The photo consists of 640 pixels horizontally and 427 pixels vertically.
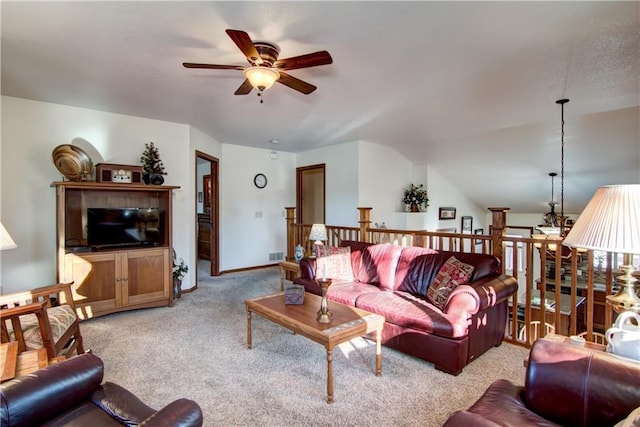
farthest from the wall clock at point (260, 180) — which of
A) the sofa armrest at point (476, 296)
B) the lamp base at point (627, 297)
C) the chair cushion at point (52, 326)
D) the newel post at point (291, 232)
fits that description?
the lamp base at point (627, 297)

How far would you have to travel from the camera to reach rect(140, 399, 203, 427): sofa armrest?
43.0 inches

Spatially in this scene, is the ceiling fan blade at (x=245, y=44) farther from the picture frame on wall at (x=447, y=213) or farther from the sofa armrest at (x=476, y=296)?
the picture frame on wall at (x=447, y=213)

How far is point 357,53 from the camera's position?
2.57m

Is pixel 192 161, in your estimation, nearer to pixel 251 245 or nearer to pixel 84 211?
pixel 84 211

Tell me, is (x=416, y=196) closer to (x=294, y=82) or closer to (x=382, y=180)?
(x=382, y=180)

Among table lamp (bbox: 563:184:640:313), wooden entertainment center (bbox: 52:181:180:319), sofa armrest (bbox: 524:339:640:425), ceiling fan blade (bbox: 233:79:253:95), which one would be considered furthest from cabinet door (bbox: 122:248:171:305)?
table lamp (bbox: 563:184:640:313)

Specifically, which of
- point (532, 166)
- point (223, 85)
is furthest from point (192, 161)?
point (532, 166)

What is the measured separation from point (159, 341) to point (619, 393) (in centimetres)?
331

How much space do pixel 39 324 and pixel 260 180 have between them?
15.6 feet

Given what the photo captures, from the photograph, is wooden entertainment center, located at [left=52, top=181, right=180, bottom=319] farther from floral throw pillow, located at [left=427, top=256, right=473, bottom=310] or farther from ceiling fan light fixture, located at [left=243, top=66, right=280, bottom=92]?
floral throw pillow, located at [left=427, top=256, right=473, bottom=310]

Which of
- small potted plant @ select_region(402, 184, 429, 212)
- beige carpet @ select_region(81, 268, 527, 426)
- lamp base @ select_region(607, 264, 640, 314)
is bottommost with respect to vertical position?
beige carpet @ select_region(81, 268, 527, 426)

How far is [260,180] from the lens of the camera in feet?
21.4

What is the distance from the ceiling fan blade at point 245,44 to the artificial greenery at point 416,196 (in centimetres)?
479

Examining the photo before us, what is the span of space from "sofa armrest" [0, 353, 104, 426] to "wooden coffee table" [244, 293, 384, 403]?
49.0 inches
